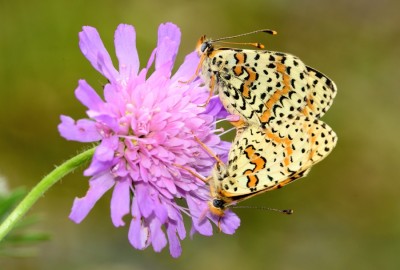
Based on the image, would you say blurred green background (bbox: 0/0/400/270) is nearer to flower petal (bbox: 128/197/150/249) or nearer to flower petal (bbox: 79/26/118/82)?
flower petal (bbox: 128/197/150/249)

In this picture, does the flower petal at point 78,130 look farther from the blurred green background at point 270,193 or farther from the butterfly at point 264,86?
the blurred green background at point 270,193

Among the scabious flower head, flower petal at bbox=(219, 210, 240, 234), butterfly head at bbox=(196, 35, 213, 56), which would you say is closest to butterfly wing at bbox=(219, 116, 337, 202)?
the scabious flower head

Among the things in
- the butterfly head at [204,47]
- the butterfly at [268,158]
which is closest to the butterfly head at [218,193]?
the butterfly at [268,158]

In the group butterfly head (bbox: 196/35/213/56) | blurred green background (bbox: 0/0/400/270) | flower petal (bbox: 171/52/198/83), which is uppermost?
butterfly head (bbox: 196/35/213/56)

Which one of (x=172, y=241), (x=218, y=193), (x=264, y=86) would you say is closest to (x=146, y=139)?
(x=218, y=193)

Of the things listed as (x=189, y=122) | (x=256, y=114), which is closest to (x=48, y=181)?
(x=189, y=122)

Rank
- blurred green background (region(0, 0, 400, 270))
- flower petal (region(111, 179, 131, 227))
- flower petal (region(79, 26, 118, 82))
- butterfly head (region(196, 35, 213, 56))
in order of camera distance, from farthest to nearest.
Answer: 1. blurred green background (region(0, 0, 400, 270))
2. butterfly head (region(196, 35, 213, 56))
3. flower petal (region(79, 26, 118, 82))
4. flower petal (region(111, 179, 131, 227))
